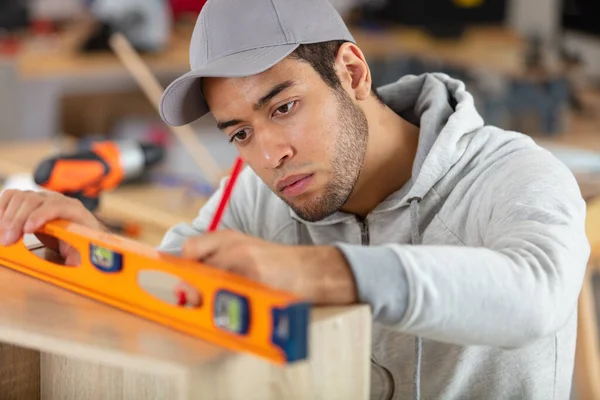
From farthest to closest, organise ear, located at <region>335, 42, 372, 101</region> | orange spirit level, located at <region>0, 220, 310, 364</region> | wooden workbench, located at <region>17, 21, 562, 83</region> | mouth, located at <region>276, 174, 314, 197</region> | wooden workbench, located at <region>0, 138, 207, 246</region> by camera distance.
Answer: wooden workbench, located at <region>17, 21, 562, 83</region>, wooden workbench, located at <region>0, 138, 207, 246</region>, ear, located at <region>335, 42, 372, 101</region>, mouth, located at <region>276, 174, 314, 197</region>, orange spirit level, located at <region>0, 220, 310, 364</region>

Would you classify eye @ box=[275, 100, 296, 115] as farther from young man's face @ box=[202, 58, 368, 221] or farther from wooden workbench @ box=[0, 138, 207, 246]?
wooden workbench @ box=[0, 138, 207, 246]

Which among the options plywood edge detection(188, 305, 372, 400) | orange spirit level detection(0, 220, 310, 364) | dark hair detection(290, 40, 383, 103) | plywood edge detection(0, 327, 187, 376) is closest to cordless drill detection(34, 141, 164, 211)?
dark hair detection(290, 40, 383, 103)

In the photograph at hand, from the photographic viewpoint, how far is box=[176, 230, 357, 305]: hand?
1093 mm

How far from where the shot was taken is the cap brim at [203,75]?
1.39 metres

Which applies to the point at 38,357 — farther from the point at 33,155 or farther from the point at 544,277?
the point at 33,155

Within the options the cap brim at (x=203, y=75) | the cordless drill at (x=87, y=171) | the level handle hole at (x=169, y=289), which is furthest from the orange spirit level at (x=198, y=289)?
the cordless drill at (x=87, y=171)

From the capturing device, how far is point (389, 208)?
5.37 feet

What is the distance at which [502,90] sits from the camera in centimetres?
476

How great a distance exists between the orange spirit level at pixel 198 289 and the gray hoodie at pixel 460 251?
0.13 meters

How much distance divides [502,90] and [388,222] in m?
3.24

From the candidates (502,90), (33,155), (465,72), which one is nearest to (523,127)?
(502,90)

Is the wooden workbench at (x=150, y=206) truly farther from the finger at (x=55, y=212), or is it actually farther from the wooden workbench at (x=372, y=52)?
the wooden workbench at (x=372, y=52)

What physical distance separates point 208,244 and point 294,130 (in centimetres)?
35

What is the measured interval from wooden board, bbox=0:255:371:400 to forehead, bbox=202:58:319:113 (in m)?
0.37
